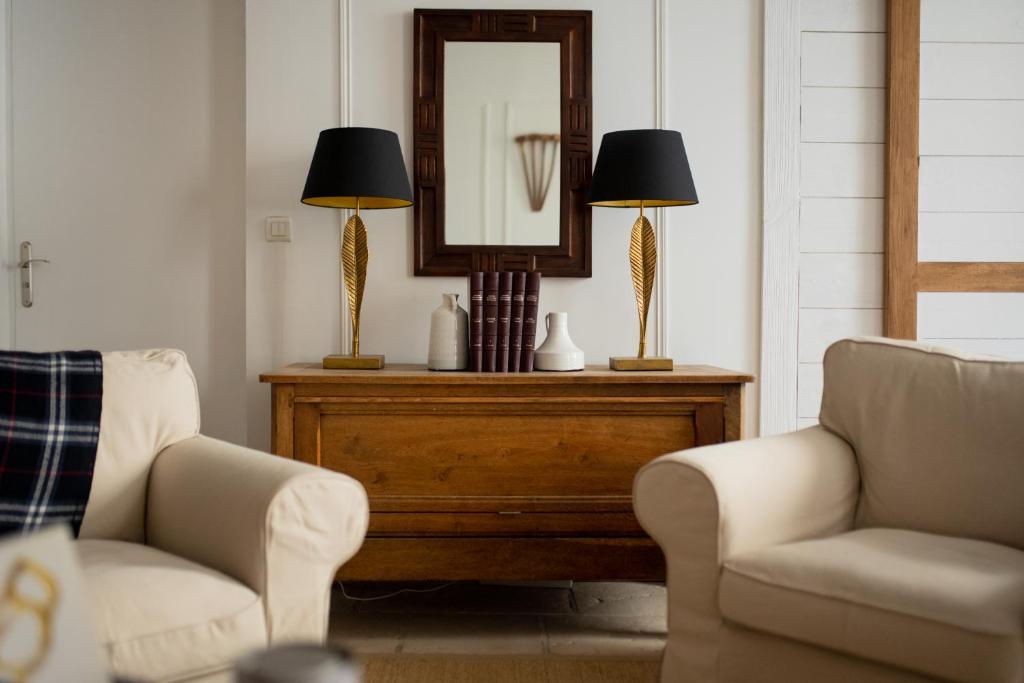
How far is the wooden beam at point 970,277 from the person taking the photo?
2.73 metres

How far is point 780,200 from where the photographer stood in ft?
8.84

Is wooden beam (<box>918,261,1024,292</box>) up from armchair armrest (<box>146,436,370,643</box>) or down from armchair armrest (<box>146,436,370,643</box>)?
up

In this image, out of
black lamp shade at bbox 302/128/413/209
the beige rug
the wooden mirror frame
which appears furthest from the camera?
the wooden mirror frame

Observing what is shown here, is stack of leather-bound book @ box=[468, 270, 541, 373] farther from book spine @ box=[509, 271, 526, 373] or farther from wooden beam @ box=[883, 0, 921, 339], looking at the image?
wooden beam @ box=[883, 0, 921, 339]

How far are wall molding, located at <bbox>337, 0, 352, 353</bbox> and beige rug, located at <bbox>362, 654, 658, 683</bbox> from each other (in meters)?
1.05

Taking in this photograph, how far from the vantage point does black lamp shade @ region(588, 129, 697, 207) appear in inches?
91.7

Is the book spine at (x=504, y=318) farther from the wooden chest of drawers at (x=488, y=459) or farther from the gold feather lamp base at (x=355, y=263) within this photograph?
the gold feather lamp base at (x=355, y=263)

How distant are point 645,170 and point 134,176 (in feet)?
5.90

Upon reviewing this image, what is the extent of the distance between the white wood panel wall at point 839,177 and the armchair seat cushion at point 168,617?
2.03m

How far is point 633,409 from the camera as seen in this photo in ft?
7.30

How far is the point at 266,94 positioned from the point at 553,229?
1059 mm

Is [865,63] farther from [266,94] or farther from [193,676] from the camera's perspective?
[193,676]

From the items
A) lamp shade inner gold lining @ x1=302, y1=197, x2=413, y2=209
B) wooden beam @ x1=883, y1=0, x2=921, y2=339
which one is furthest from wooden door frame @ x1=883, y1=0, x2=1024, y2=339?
lamp shade inner gold lining @ x1=302, y1=197, x2=413, y2=209

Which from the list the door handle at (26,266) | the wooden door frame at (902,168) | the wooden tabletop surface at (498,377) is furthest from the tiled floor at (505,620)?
the door handle at (26,266)
